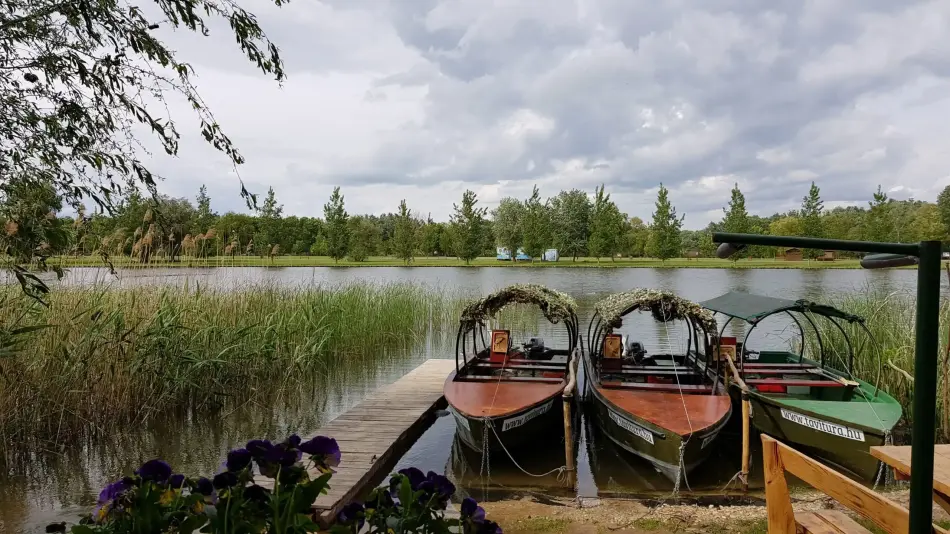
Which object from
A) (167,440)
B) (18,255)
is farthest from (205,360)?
(18,255)

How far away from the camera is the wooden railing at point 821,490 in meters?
2.25

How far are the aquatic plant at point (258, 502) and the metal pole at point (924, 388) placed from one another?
3.58ft

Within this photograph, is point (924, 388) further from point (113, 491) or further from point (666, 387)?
point (666, 387)

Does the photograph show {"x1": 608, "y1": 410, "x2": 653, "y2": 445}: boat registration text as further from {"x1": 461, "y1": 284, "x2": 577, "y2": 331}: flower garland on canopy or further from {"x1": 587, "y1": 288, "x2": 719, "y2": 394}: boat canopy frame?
{"x1": 461, "y1": 284, "x2": 577, "y2": 331}: flower garland on canopy

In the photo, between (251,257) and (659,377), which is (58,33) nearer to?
(659,377)

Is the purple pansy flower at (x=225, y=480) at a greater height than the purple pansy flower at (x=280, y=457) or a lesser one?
lesser

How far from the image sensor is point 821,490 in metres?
2.47

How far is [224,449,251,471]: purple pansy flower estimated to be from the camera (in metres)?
1.69

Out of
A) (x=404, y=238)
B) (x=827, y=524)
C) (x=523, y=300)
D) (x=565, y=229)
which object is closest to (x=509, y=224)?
(x=565, y=229)

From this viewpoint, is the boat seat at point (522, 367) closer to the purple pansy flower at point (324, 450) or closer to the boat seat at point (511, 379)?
the boat seat at point (511, 379)

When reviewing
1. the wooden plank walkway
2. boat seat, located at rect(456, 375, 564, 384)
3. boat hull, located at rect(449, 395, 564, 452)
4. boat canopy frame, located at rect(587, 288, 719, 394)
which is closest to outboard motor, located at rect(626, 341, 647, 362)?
boat canopy frame, located at rect(587, 288, 719, 394)

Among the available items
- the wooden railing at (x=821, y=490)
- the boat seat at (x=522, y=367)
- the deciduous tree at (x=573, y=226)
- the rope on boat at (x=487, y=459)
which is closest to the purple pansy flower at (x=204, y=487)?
the wooden railing at (x=821, y=490)

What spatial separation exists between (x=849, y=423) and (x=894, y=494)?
32.3 inches

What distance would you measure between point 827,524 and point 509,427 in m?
4.49
